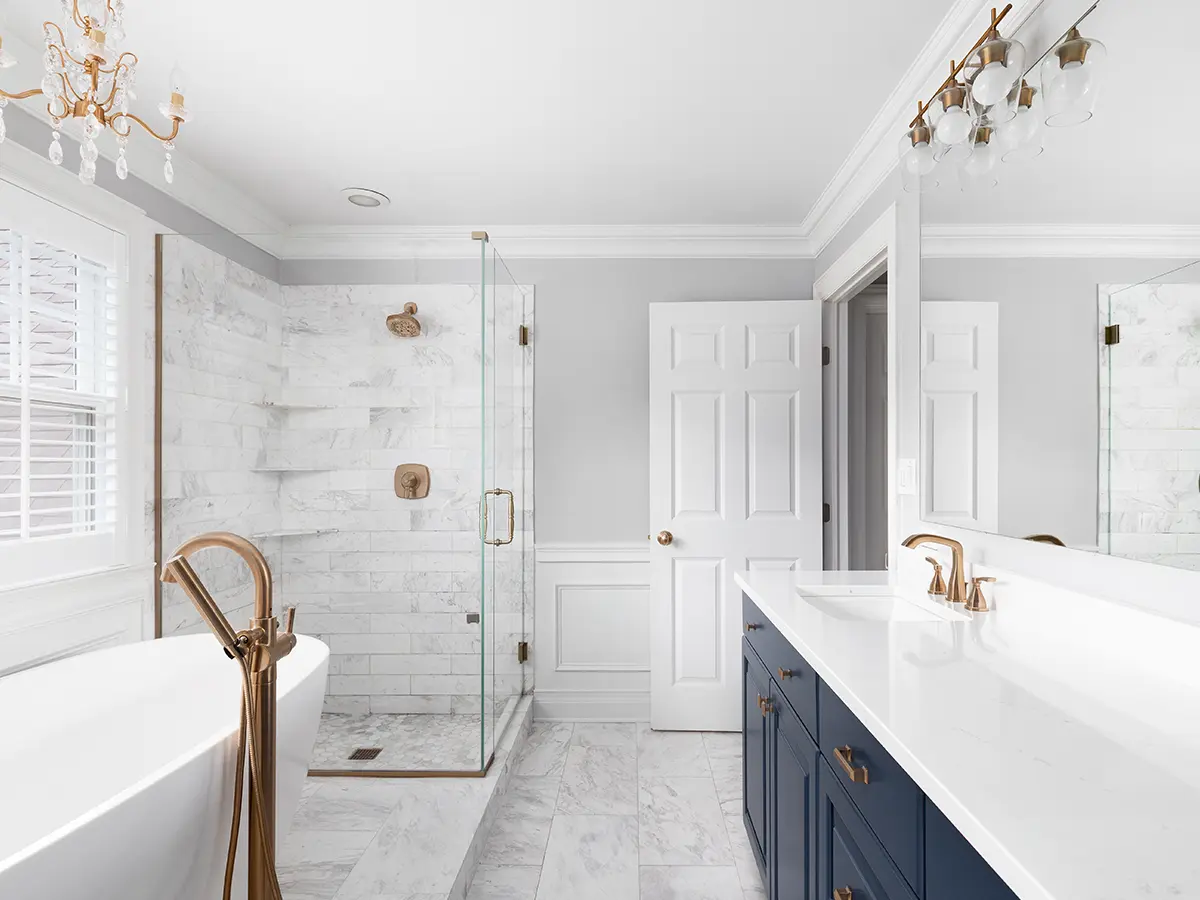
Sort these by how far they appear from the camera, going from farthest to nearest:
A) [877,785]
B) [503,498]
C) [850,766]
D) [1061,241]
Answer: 1. [503,498]
2. [1061,241]
3. [850,766]
4. [877,785]

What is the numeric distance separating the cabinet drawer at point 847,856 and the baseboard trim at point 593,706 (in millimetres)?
2020

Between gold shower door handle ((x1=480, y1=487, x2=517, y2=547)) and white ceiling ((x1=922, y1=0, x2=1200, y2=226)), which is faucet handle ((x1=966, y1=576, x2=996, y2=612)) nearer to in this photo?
white ceiling ((x1=922, y1=0, x2=1200, y2=226))

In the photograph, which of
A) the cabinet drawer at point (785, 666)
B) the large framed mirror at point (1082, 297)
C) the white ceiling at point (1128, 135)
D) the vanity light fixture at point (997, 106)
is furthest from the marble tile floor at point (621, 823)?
the vanity light fixture at point (997, 106)

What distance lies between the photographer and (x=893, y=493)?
2.30 meters

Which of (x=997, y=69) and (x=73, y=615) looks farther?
(x=73, y=615)

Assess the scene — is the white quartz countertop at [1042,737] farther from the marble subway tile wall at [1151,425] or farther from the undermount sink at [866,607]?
the undermount sink at [866,607]

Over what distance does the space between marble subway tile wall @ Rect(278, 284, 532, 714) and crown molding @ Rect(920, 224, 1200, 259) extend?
1.63 m

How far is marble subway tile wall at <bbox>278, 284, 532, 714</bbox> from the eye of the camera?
2.46 metres

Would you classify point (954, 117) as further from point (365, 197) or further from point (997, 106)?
point (365, 197)

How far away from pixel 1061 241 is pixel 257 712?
6.02ft

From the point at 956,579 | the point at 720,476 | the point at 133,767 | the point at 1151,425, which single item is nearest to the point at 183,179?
the point at 133,767

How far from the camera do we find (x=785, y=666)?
5.54 ft

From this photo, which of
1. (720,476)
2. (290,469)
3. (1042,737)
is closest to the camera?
(1042,737)

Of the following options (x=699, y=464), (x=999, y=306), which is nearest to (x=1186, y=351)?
(x=999, y=306)
